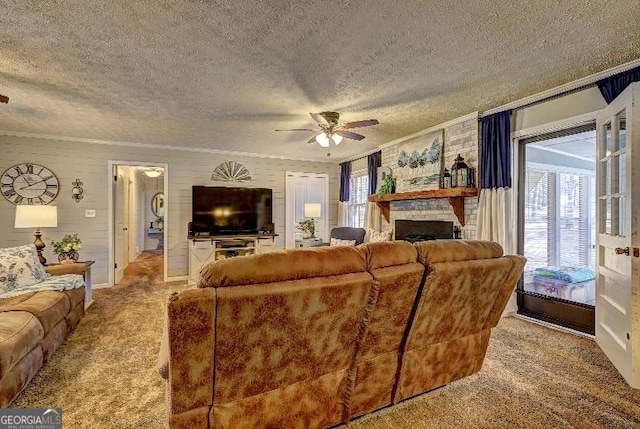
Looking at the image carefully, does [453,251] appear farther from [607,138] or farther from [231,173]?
[231,173]

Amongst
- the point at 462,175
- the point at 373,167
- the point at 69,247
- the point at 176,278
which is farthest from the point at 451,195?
the point at 69,247

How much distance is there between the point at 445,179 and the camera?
4105 millimetres

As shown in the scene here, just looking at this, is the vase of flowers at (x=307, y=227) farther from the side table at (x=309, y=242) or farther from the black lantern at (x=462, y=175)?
the black lantern at (x=462, y=175)

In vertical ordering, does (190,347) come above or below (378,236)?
below

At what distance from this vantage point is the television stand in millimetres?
5387

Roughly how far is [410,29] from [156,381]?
298 cm

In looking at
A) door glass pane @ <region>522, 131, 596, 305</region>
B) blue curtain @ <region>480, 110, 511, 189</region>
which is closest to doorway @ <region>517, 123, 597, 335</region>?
door glass pane @ <region>522, 131, 596, 305</region>

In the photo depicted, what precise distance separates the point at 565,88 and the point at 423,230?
2271mm

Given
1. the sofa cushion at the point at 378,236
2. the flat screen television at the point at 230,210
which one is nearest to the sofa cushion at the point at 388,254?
the sofa cushion at the point at 378,236

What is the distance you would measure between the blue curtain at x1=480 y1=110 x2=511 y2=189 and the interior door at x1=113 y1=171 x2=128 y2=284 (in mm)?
5624

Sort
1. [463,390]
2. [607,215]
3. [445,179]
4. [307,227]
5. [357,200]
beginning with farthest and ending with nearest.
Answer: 1. [357,200]
2. [307,227]
3. [445,179]
4. [607,215]
5. [463,390]

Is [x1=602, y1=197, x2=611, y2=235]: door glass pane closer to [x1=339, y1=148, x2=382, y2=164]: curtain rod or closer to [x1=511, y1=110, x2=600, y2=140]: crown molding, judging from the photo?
[x1=511, y1=110, x2=600, y2=140]: crown molding

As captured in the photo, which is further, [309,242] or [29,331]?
[309,242]

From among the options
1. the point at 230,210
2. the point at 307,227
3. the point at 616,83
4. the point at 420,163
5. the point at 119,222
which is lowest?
the point at 307,227
